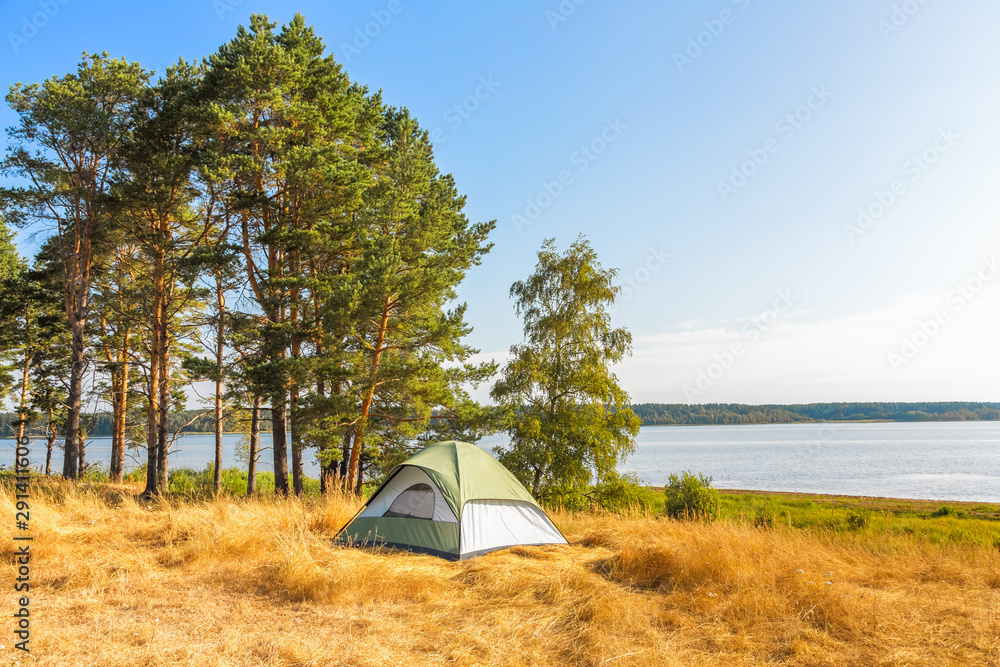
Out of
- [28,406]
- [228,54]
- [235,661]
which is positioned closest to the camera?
[235,661]

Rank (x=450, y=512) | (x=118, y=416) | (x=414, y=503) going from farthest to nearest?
(x=118, y=416), (x=414, y=503), (x=450, y=512)

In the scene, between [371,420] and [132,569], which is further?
[371,420]

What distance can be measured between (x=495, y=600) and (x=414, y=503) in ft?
10.5

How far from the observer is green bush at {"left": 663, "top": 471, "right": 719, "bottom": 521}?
12992 mm

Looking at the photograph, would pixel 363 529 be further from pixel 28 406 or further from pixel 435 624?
pixel 28 406

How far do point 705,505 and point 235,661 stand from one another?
11649 mm

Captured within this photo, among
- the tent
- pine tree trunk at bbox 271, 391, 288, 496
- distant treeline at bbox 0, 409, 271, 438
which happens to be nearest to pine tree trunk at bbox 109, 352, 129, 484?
distant treeline at bbox 0, 409, 271, 438

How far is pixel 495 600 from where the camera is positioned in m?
5.39

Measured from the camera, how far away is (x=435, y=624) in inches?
185

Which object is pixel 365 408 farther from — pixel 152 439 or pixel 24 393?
pixel 24 393

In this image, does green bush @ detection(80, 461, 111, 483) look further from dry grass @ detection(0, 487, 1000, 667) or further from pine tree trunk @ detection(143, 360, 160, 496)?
dry grass @ detection(0, 487, 1000, 667)

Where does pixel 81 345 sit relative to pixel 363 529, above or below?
above

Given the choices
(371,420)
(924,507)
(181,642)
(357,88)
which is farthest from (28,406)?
(924,507)

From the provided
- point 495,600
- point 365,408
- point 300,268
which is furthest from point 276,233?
point 495,600
